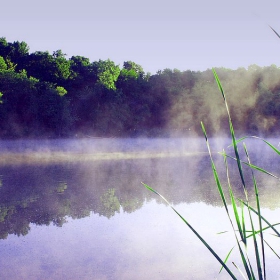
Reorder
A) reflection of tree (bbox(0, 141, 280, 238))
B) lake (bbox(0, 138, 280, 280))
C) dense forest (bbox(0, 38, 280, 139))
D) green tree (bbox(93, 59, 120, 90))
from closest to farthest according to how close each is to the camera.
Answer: lake (bbox(0, 138, 280, 280)) → reflection of tree (bbox(0, 141, 280, 238)) → dense forest (bbox(0, 38, 280, 139)) → green tree (bbox(93, 59, 120, 90))

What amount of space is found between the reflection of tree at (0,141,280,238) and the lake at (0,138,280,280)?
0.01 meters

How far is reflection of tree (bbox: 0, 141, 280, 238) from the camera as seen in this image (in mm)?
5645

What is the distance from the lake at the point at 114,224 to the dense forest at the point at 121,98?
11.8 metres

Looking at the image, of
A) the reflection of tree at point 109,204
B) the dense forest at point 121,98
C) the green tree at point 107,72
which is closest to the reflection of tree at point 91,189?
the reflection of tree at point 109,204

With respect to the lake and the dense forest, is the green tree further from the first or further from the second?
the lake

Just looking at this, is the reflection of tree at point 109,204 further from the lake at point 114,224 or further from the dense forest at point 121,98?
the dense forest at point 121,98

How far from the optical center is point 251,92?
25500 millimetres

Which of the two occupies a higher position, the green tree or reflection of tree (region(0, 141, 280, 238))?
the green tree

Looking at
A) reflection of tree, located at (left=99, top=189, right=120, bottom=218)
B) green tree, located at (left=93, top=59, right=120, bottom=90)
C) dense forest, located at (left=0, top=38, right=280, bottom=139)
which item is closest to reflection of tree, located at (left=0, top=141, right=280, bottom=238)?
reflection of tree, located at (left=99, top=189, right=120, bottom=218)

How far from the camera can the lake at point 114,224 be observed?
3.61m

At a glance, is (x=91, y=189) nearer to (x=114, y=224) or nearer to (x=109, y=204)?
(x=109, y=204)

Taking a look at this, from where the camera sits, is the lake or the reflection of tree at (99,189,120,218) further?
the reflection of tree at (99,189,120,218)

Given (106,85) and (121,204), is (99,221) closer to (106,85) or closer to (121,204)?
(121,204)

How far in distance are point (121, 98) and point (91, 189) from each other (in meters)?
16.6
